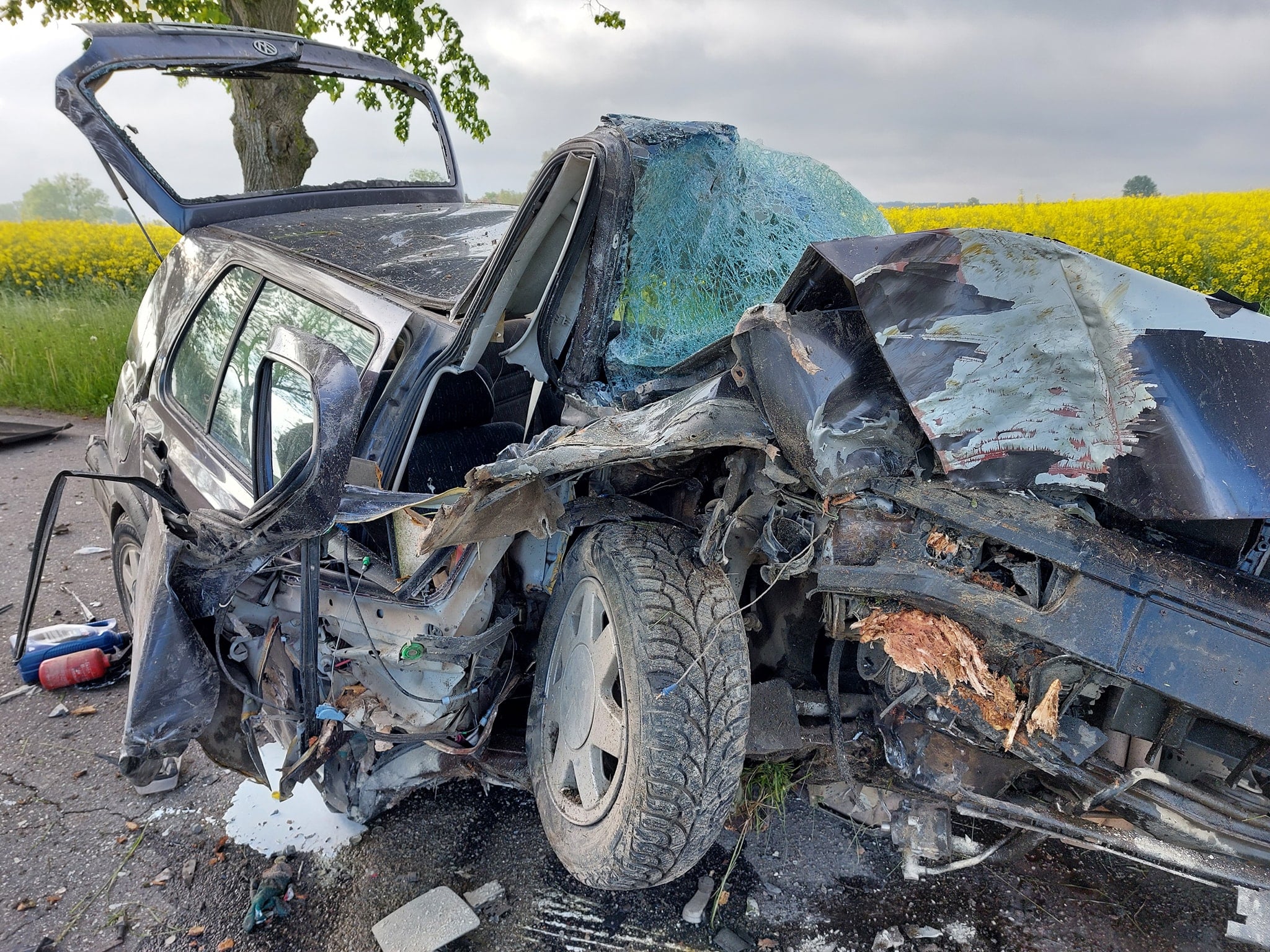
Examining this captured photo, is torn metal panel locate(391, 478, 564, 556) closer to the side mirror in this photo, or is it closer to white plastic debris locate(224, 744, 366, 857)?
the side mirror

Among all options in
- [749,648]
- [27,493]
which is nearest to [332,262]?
[749,648]

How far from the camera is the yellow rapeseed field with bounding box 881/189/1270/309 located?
803 cm

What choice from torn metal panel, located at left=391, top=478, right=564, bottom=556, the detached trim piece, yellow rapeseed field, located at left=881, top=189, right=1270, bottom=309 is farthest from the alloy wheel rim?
yellow rapeseed field, located at left=881, top=189, right=1270, bottom=309

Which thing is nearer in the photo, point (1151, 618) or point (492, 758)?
point (1151, 618)

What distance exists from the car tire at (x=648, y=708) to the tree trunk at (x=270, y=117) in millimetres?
6365

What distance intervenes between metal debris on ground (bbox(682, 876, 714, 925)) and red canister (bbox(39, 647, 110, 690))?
2983mm

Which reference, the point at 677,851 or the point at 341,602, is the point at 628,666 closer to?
the point at 677,851

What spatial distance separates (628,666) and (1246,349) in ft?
4.67

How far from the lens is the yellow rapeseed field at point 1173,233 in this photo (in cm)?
803

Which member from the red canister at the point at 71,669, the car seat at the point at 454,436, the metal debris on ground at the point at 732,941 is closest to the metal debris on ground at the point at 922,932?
the metal debris on ground at the point at 732,941

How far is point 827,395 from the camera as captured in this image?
1527 millimetres

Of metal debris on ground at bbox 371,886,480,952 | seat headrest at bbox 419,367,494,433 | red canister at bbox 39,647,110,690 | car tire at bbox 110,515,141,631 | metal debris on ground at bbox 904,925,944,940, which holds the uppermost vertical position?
seat headrest at bbox 419,367,494,433

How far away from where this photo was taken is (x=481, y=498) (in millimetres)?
1979

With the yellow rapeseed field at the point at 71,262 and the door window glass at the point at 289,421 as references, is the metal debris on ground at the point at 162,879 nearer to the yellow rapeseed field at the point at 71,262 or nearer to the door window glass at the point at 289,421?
the door window glass at the point at 289,421
